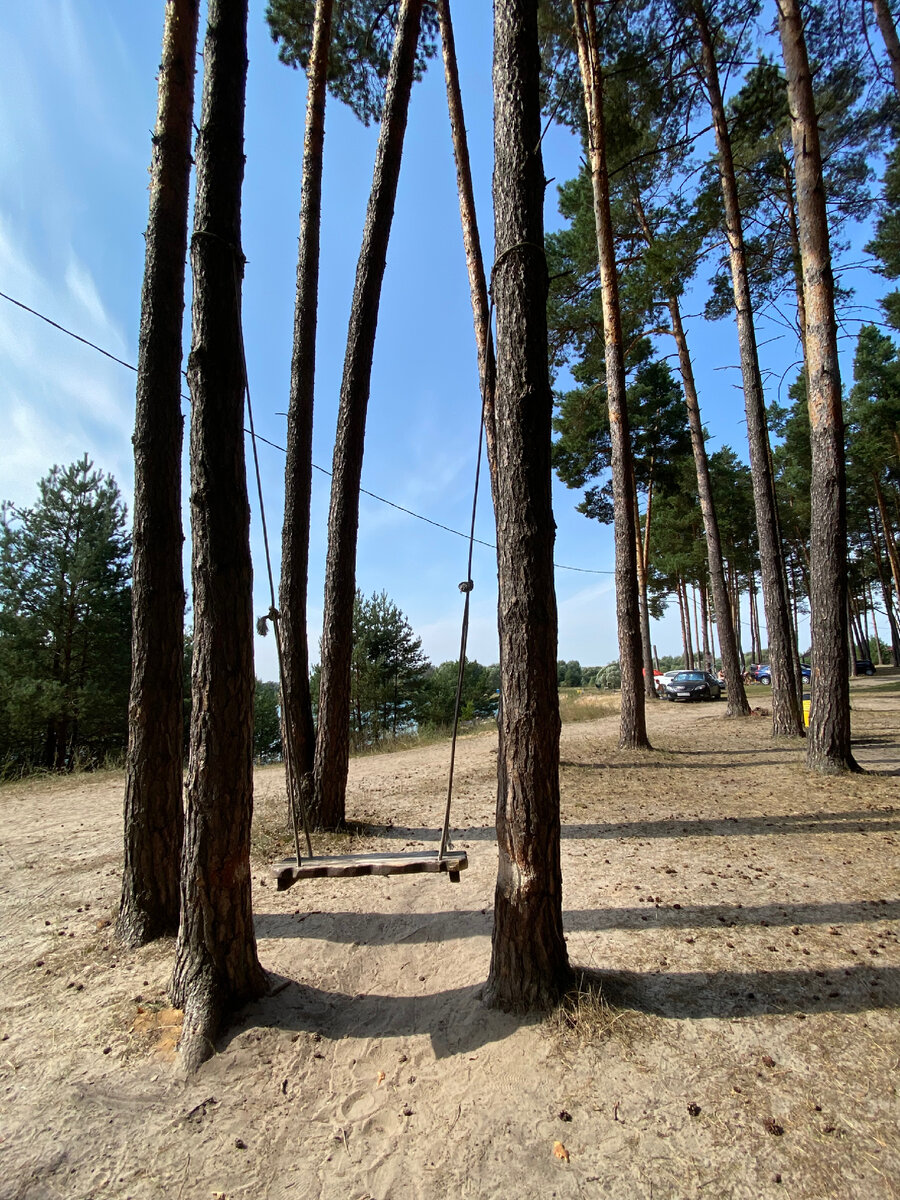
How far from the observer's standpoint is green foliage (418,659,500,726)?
24438mm

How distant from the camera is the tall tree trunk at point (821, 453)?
6371 millimetres

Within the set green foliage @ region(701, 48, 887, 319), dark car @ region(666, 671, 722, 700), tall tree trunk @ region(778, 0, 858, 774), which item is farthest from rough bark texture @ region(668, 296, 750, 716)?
dark car @ region(666, 671, 722, 700)

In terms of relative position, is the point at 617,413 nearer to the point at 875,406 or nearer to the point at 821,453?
the point at 821,453

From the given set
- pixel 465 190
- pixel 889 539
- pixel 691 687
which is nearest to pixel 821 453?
pixel 465 190

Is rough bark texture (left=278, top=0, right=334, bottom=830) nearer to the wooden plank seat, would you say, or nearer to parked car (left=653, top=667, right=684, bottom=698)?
the wooden plank seat

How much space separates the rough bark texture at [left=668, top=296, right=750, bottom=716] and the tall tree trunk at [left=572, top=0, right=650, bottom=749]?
4.52m

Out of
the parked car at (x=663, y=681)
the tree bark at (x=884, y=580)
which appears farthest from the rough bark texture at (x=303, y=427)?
the tree bark at (x=884, y=580)

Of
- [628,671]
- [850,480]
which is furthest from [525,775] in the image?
[850,480]

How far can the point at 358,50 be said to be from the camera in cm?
753

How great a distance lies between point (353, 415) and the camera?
559 centimetres

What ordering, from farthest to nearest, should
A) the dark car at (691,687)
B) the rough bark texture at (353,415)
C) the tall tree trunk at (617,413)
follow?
the dark car at (691,687)
the tall tree trunk at (617,413)
the rough bark texture at (353,415)

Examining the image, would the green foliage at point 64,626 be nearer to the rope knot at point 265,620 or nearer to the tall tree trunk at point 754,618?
the rope knot at point 265,620

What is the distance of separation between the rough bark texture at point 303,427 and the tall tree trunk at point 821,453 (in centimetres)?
519

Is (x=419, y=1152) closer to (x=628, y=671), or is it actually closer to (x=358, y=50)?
(x=628, y=671)
